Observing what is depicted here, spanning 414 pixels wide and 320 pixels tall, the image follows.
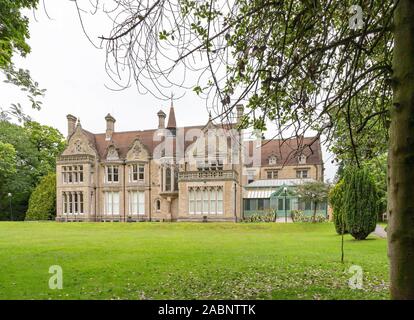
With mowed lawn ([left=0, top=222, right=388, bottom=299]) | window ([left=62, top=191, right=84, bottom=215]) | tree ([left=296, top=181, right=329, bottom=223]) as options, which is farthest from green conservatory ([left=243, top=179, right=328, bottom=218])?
mowed lawn ([left=0, top=222, right=388, bottom=299])

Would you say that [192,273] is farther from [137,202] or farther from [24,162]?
[24,162]

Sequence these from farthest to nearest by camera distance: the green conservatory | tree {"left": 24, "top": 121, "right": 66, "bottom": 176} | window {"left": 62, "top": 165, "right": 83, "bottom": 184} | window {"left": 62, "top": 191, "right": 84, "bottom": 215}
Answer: tree {"left": 24, "top": 121, "right": 66, "bottom": 176} → window {"left": 62, "top": 165, "right": 83, "bottom": 184} → window {"left": 62, "top": 191, "right": 84, "bottom": 215} → the green conservatory

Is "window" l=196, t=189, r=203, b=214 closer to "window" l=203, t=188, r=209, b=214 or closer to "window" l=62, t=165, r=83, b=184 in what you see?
"window" l=203, t=188, r=209, b=214

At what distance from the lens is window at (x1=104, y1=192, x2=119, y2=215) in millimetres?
43062

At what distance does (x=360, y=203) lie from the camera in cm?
1820

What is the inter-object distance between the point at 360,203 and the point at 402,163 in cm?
1586

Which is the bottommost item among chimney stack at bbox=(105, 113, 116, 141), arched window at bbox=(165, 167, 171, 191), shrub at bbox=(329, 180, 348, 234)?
shrub at bbox=(329, 180, 348, 234)

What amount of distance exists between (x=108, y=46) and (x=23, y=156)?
4957cm

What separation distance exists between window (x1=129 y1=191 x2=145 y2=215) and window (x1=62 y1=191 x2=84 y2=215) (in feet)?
19.8

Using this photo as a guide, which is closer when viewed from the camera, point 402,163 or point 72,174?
point 402,163

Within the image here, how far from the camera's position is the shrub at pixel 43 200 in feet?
149

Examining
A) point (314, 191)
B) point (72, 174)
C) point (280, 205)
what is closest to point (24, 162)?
point (72, 174)
